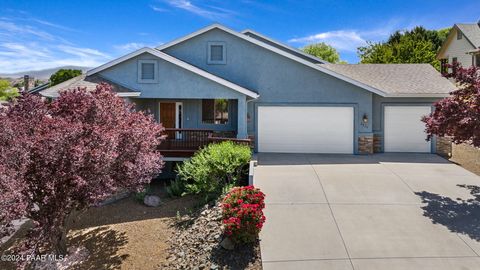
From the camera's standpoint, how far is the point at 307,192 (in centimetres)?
1009

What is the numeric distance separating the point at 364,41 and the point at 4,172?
45.1 m

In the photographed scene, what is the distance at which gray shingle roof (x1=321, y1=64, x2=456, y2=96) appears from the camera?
→ 14969 mm

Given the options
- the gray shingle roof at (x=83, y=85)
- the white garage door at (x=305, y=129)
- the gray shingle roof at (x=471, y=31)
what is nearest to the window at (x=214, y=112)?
the white garage door at (x=305, y=129)

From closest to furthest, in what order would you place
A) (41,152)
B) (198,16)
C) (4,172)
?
(4,172)
(41,152)
(198,16)

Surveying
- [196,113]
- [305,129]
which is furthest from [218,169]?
[305,129]

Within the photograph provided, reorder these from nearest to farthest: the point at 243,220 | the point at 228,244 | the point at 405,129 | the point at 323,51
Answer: the point at 243,220
the point at 228,244
the point at 405,129
the point at 323,51

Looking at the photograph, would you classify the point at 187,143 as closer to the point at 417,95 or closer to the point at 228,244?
the point at 228,244

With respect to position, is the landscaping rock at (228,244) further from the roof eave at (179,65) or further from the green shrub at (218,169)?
the roof eave at (179,65)

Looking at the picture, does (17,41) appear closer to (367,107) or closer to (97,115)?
(97,115)

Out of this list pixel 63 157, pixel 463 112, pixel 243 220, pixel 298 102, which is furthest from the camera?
pixel 298 102

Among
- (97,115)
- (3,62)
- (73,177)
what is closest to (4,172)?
(73,177)

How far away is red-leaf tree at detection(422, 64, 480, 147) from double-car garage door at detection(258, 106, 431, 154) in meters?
5.75

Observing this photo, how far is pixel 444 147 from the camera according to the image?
15.3 meters

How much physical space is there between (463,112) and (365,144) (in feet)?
21.0
